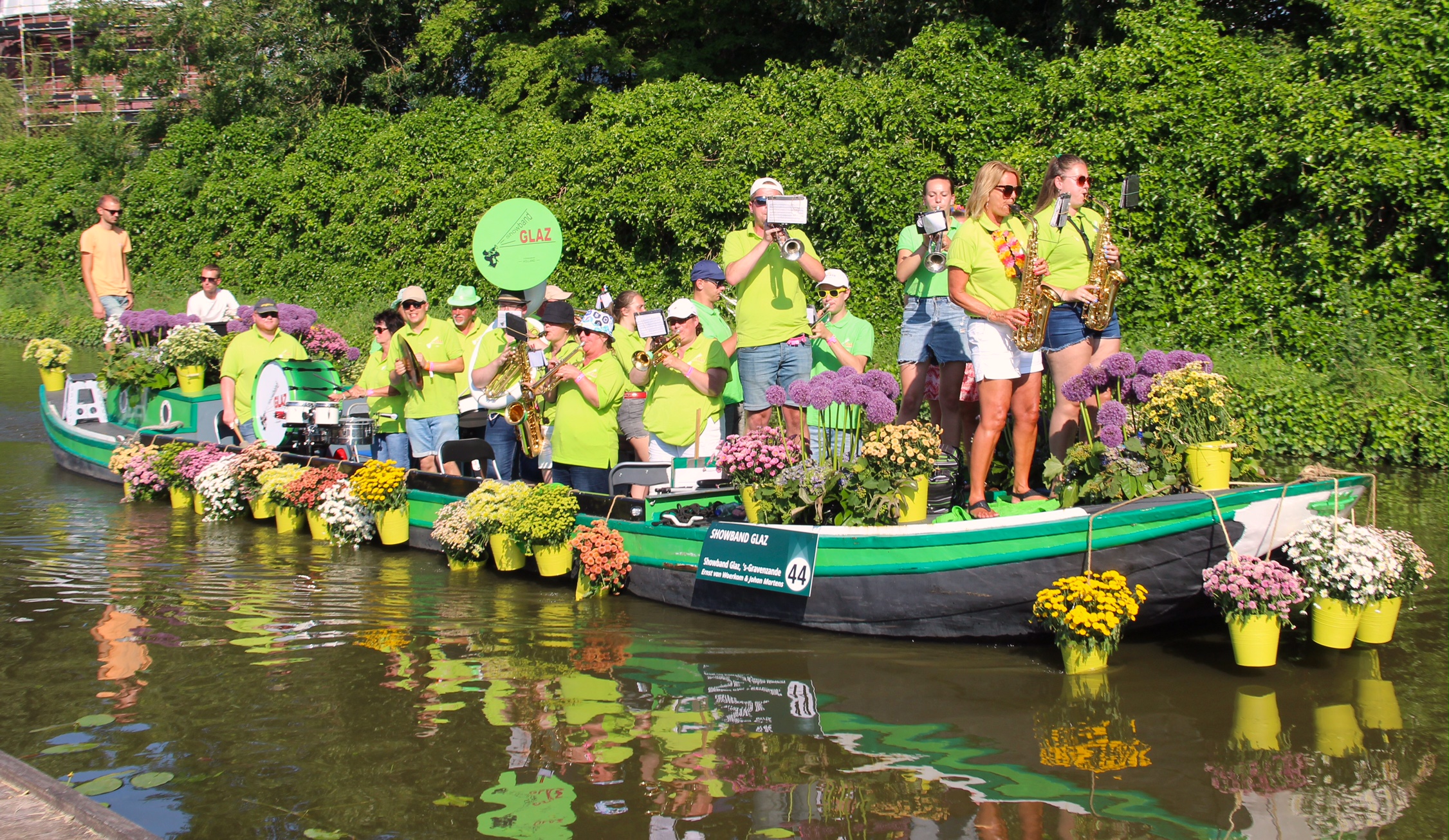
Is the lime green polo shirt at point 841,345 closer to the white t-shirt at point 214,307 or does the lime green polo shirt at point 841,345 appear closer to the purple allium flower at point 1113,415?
the purple allium flower at point 1113,415

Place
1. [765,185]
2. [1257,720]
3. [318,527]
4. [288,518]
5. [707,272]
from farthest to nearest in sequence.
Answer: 1. [288,518]
2. [318,527]
3. [707,272]
4. [765,185]
5. [1257,720]

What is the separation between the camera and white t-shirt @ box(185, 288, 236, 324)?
43.7 feet

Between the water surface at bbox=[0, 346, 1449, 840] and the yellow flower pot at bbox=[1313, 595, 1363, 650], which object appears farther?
the yellow flower pot at bbox=[1313, 595, 1363, 650]

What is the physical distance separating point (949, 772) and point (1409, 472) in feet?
24.2

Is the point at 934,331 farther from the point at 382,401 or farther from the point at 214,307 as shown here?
the point at 214,307

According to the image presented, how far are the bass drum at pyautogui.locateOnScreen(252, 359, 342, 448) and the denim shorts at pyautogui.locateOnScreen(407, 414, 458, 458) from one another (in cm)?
131

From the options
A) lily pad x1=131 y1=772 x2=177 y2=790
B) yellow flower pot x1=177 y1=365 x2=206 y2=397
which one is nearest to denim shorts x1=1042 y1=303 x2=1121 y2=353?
lily pad x1=131 y1=772 x2=177 y2=790

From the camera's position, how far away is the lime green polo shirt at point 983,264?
682 centimetres

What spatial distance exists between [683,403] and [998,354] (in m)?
2.25

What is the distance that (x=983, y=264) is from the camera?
6816 millimetres

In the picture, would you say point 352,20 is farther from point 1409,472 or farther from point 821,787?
point 821,787

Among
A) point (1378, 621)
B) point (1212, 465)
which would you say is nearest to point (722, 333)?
point (1212, 465)

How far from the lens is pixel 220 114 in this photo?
28766 millimetres

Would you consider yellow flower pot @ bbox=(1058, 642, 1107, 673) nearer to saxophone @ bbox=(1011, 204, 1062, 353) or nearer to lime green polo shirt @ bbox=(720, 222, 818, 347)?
saxophone @ bbox=(1011, 204, 1062, 353)
